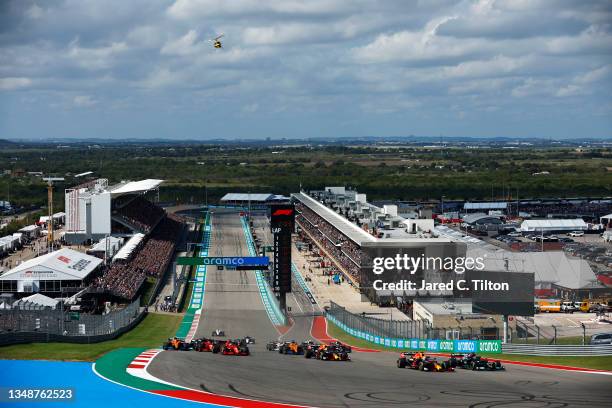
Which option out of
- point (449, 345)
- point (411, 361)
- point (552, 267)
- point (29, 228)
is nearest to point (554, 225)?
point (552, 267)

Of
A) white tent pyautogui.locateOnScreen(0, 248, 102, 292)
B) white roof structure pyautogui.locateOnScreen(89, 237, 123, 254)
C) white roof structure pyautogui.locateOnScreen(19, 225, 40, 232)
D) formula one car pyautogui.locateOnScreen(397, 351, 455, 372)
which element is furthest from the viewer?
white roof structure pyautogui.locateOnScreen(19, 225, 40, 232)

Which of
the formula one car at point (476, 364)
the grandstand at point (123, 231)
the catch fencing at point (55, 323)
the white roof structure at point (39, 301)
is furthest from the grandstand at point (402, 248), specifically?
the catch fencing at point (55, 323)

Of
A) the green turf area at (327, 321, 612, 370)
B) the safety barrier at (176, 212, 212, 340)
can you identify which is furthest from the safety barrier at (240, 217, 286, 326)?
the green turf area at (327, 321, 612, 370)

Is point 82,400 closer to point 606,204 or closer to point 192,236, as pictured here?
point 192,236

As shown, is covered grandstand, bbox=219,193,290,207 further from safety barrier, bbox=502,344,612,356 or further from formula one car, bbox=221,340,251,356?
formula one car, bbox=221,340,251,356

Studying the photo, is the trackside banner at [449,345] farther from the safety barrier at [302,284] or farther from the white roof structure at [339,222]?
the white roof structure at [339,222]

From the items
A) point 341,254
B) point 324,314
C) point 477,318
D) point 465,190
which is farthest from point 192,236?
point 465,190

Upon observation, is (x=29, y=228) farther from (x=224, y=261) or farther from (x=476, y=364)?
(x=476, y=364)
